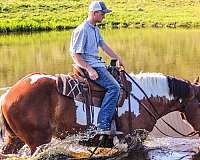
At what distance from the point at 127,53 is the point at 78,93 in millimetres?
20134

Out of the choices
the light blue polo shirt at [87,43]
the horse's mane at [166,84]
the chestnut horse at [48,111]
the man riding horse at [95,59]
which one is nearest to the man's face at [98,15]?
the man riding horse at [95,59]

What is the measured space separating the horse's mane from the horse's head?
0.13 meters

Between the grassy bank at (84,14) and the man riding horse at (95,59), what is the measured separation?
39709mm

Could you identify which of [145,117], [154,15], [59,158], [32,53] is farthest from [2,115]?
[154,15]

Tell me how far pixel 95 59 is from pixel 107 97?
66cm

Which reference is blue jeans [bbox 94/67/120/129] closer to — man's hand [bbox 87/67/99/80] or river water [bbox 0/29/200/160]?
man's hand [bbox 87/67/99/80]

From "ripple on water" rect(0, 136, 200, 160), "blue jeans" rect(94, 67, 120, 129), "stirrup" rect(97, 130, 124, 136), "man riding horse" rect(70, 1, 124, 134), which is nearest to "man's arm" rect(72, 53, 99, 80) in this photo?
"man riding horse" rect(70, 1, 124, 134)

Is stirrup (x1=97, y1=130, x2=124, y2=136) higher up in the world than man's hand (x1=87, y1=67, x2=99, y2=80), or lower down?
lower down

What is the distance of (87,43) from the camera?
26.0ft

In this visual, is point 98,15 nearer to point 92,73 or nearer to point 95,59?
point 95,59

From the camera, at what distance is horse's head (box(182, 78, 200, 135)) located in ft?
28.8

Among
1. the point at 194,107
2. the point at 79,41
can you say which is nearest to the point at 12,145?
the point at 79,41

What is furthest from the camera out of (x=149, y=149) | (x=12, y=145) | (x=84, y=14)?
(x=84, y=14)

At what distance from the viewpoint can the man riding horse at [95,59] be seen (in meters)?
7.87
